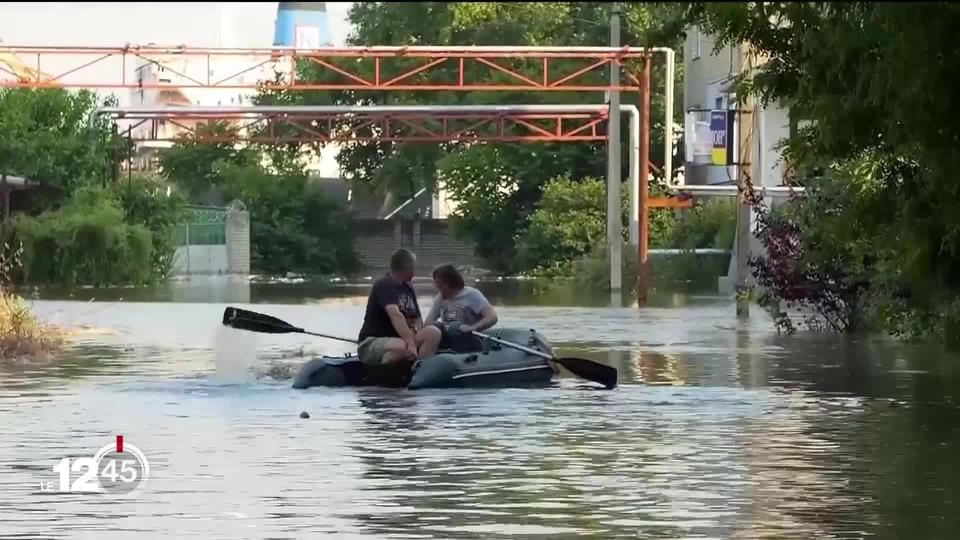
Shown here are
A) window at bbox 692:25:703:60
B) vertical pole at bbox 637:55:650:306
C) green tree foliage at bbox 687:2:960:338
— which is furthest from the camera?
window at bbox 692:25:703:60

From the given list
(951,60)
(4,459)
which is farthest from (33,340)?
(951,60)

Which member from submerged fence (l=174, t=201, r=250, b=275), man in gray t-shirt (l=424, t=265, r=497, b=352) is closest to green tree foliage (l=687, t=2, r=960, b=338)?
man in gray t-shirt (l=424, t=265, r=497, b=352)

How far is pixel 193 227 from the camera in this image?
72500 millimetres

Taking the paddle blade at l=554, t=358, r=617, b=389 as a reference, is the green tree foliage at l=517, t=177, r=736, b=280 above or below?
above

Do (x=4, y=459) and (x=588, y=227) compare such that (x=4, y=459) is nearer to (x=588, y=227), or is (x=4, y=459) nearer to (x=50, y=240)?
(x=50, y=240)

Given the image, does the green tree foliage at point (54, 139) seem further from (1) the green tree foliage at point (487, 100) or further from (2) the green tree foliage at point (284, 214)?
(2) the green tree foliage at point (284, 214)

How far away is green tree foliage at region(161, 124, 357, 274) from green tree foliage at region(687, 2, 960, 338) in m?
63.0

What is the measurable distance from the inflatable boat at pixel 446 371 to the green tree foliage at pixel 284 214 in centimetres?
5431

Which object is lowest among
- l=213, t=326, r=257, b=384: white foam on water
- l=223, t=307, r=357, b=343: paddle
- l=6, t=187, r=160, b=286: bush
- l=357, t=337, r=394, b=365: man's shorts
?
l=213, t=326, r=257, b=384: white foam on water

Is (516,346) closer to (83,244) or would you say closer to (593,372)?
(593,372)

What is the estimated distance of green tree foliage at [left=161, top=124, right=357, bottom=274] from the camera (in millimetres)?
80938

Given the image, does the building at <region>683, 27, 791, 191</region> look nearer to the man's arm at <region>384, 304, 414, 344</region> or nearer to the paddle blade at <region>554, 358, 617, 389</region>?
the paddle blade at <region>554, 358, 617, 389</region>

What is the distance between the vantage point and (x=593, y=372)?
23328mm

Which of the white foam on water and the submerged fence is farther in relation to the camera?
the submerged fence
